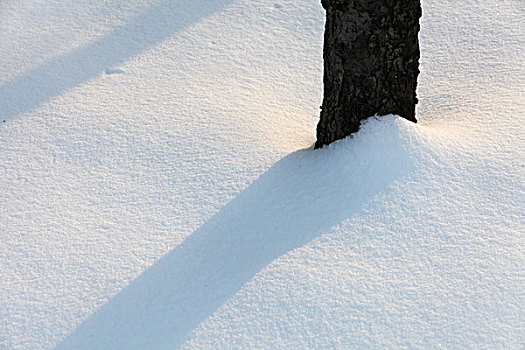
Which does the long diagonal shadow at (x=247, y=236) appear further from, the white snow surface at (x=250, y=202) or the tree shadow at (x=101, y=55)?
the tree shadow at (x=101, y=55)

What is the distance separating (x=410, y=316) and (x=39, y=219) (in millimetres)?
1238

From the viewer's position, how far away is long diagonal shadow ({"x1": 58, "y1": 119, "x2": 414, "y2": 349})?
4.89ft

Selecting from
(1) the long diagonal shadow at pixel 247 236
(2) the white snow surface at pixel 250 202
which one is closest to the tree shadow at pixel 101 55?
(2) the white snow surface at pixel 250 202

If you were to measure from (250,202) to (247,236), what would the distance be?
15cm

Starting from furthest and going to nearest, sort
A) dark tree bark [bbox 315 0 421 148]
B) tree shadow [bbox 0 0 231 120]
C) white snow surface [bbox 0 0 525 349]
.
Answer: tree shadow [bbox 0 0 231 120] → dark tree bark [bbox 315 0 421 148] → white snow surface [bbox 0 0 525 349]

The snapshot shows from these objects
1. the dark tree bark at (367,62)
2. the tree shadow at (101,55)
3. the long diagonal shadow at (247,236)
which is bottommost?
the long diagonal shadow at (247,236)

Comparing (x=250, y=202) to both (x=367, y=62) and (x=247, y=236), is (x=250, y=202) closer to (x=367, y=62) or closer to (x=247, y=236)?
(x=247, y=236)

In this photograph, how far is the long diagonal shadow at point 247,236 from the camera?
1.49m

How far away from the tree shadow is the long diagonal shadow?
1149mm

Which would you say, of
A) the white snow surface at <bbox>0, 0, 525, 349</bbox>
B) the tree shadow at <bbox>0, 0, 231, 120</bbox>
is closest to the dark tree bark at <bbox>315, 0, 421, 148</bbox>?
the white snow surface at <bbox>0, 0, 525, 349</bbox>

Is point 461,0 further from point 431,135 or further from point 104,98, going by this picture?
point 104,98

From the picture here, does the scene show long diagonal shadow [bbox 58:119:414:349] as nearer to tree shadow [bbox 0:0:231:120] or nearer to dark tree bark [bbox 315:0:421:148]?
dark tree bark [bbox 315:0:421:148]

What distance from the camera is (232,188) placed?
1.88 metres

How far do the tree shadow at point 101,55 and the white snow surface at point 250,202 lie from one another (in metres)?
0.01
